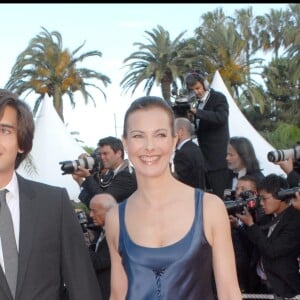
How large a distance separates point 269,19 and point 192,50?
1594 centimetres

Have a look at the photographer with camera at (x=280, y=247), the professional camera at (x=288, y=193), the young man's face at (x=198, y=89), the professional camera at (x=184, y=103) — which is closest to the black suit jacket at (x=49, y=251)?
the professional camera at (x=288, y=193)

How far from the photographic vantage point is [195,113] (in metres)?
6.20

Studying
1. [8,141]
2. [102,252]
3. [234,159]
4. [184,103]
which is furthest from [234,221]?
[8,141]

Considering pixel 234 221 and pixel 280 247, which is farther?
pixel 234 221

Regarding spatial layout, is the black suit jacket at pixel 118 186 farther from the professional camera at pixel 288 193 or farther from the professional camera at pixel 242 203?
the professional camera at pixel 288 193

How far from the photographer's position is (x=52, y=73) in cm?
3656

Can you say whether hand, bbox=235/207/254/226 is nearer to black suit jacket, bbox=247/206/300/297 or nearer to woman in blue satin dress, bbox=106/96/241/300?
black suit jacket, bbox=247/206/300/297

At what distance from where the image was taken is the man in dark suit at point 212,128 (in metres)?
6.44

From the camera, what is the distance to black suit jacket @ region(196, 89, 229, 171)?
644cm

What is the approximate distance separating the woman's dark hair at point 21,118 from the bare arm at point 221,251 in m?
0.87

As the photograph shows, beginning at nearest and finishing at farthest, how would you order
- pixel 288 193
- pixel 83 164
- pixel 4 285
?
1. pixel 4 285
2. pixel 288 193
3. pixel 83 164

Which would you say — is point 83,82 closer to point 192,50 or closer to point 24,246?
point 192,50

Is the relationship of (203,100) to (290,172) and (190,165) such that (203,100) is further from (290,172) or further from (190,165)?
(290,172)

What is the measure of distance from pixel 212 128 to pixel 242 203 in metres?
1.63
